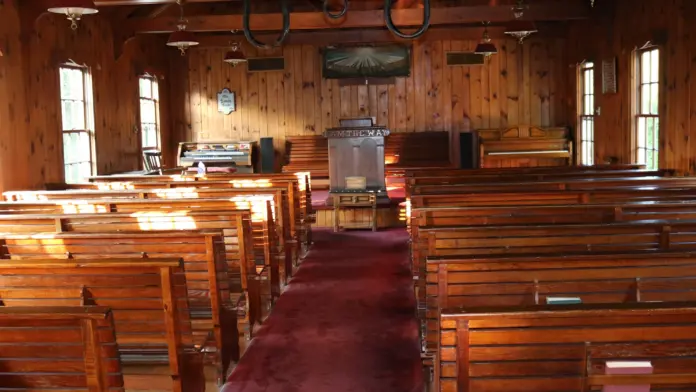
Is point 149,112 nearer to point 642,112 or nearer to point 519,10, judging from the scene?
point 519,10

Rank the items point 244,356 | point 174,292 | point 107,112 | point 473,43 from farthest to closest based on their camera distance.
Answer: point 473,43
point 107,112
point 244,356
point 174,292

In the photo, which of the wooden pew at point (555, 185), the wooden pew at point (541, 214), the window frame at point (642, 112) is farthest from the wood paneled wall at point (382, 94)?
the wooden pew at point (541, 214)

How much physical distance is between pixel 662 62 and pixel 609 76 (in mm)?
1778

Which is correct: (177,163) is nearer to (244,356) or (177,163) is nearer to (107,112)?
(107,112)

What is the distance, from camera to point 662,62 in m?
8.57

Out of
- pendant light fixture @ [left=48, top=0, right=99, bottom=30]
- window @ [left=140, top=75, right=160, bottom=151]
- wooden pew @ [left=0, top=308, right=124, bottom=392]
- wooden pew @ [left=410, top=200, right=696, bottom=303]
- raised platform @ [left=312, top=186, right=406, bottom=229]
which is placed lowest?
raised platform @ [left=312, top=186, right=406, bottom=229]

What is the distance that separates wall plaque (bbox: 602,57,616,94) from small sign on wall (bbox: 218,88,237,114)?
6624 mm

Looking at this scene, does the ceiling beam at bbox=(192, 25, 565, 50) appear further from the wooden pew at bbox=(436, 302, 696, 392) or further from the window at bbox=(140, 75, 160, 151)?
the wooden pew at bbox=(436, 302, 696, 392)

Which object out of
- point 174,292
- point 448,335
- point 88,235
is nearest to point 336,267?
point 88,235

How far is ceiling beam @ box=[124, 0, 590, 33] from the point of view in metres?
10.8

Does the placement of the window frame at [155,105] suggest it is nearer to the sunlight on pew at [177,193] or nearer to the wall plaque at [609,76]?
the sunlight on pew at [177,193]

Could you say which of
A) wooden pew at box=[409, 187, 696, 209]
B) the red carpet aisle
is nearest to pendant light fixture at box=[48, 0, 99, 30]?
the red carpet aisle

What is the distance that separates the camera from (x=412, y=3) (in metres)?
12.6

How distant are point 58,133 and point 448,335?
769 cm
